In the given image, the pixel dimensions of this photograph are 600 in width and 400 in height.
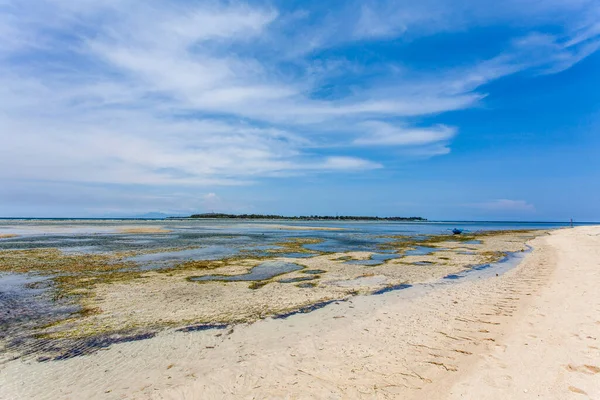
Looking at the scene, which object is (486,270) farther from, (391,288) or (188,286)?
(188,286)

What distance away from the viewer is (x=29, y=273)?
17828 millimetres

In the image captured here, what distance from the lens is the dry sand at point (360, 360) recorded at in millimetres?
5746

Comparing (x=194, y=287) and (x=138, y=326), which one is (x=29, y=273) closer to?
(x=194, y=287)

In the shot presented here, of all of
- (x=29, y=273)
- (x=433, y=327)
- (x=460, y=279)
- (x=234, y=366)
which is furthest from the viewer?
(x=29, y=273)

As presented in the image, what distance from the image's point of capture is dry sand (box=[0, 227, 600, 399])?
5746 mm

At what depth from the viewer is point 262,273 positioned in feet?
59.8

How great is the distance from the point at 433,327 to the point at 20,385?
9460 millimetres

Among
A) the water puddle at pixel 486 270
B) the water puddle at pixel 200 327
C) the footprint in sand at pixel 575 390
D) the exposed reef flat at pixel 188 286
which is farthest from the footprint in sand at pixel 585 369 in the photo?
the water puddle at pixel 486 270

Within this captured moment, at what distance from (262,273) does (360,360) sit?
1181cm

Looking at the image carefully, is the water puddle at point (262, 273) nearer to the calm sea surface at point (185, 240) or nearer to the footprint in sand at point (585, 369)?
the calm sea surface at point (185, 240)

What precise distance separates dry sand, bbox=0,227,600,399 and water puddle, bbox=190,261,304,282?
23.2 feet

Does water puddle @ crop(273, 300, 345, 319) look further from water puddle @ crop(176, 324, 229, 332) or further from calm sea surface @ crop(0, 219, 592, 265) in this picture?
calm sea surface @ crop(0, 219, 592, 265)

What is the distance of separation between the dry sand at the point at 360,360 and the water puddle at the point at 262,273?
7.07m

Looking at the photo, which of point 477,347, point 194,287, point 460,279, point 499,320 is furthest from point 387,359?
point 460,279
